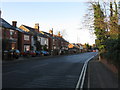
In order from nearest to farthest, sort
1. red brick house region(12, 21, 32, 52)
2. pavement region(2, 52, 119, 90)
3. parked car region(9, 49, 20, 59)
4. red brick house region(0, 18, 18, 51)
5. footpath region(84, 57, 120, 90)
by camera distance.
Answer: footpath region(84, 57, 120, 90) < pavement region(2, 52, 119, 90) < parked car region(9, 49, 20, 59) < red brick house region(0, 18, 18, 51) < red brick house region(12, 21, 32, 52)

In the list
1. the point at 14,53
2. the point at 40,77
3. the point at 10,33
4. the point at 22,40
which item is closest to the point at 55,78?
the point at 40,77

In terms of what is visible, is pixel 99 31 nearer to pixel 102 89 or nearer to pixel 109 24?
pixel 109 24

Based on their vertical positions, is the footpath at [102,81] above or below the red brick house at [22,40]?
below

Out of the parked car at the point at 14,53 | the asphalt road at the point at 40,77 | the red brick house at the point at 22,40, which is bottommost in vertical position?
the asphalt road at the point at 40,77

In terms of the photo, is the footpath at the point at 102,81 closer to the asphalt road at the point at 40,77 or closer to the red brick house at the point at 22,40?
the asphalt road at the point at 40,77

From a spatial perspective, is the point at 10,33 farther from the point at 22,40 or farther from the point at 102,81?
the point at 102,81

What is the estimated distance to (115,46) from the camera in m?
13.0

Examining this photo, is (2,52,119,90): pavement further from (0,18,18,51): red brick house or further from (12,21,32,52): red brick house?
(12,21,32,52): red brick house

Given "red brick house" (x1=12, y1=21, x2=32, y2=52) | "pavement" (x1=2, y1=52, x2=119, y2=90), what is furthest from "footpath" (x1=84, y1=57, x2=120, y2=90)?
"red brick house" (x1=12, y1=21, x2=32, y2=52)

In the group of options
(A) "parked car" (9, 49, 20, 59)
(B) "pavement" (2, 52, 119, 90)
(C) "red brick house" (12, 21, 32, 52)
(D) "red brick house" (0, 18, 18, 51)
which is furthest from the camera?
(C) "red brick house" (12, 21, 32, 52)

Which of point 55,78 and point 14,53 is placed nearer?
point 55,78

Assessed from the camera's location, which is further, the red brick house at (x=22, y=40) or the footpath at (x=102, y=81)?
the red brick house at (x=22, y=40)

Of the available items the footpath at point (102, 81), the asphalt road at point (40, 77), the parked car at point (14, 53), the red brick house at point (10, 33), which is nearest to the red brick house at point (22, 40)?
the red brick house at point (10, 33)

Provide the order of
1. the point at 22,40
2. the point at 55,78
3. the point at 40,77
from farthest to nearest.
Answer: the point at 22,40 → the point at 40,77 → the point at 55,78
